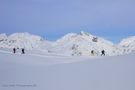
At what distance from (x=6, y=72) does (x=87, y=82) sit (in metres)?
5.14

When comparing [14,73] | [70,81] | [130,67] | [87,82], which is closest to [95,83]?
[87,82]

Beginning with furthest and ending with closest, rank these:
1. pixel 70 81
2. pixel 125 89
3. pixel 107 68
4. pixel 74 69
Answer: pixel 74 69 < pixel 107 68 < pixel 70 81 < pixel 125 89

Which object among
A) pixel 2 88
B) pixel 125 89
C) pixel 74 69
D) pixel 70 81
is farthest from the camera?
pixel 74 69

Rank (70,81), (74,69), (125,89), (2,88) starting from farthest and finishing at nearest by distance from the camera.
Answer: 1. (74,69)
2. (70,81)
3. (2,88)
4. (125,89)

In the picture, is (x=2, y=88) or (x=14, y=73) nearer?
(x=2, y=88)

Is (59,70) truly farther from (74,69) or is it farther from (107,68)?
(107,68)

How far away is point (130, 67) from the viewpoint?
12.4 metres

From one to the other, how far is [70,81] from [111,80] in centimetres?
175

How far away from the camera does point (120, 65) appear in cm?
1326

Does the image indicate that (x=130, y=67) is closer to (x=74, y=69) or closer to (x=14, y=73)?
(x=74, y=69)

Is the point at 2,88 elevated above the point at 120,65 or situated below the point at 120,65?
below

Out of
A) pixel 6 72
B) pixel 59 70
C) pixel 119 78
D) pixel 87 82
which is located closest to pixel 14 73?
pixel 6 72

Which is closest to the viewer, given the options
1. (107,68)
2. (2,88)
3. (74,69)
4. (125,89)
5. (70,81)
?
(125,89)

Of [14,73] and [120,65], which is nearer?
[120,65]
